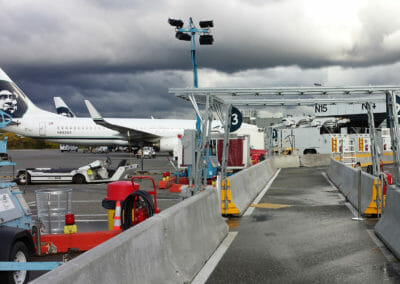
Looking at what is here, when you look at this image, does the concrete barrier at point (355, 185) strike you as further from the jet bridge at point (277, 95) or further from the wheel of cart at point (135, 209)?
the wheel of cart at point (135, 209)

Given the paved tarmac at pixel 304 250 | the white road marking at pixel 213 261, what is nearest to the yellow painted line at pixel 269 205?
the paved tarmac at pixel 304 250

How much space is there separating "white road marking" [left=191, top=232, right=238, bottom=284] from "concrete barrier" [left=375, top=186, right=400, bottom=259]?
9.38ft

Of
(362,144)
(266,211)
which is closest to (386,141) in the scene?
(362,144)

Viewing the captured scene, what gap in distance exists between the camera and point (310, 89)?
36.8 ft

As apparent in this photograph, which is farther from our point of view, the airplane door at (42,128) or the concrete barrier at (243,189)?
the airplane door at (42,128)

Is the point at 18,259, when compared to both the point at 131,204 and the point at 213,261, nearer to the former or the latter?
the point at 131,204

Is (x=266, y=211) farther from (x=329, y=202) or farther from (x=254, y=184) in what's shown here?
(x=254, y=184)

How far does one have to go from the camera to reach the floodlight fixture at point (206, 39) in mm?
31391

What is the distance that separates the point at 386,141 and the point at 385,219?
118 feet

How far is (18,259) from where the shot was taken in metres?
5.89

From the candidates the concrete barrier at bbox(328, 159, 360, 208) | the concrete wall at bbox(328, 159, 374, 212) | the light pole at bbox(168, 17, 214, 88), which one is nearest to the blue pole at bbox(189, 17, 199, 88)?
the light pole at bbox(168, 17, 214, 88)

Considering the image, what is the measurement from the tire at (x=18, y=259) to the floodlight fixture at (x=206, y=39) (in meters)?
26.6

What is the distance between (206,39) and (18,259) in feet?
88.4

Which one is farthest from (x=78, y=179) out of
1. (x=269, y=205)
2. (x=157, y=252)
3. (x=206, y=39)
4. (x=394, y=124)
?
(x=157, y=252)
